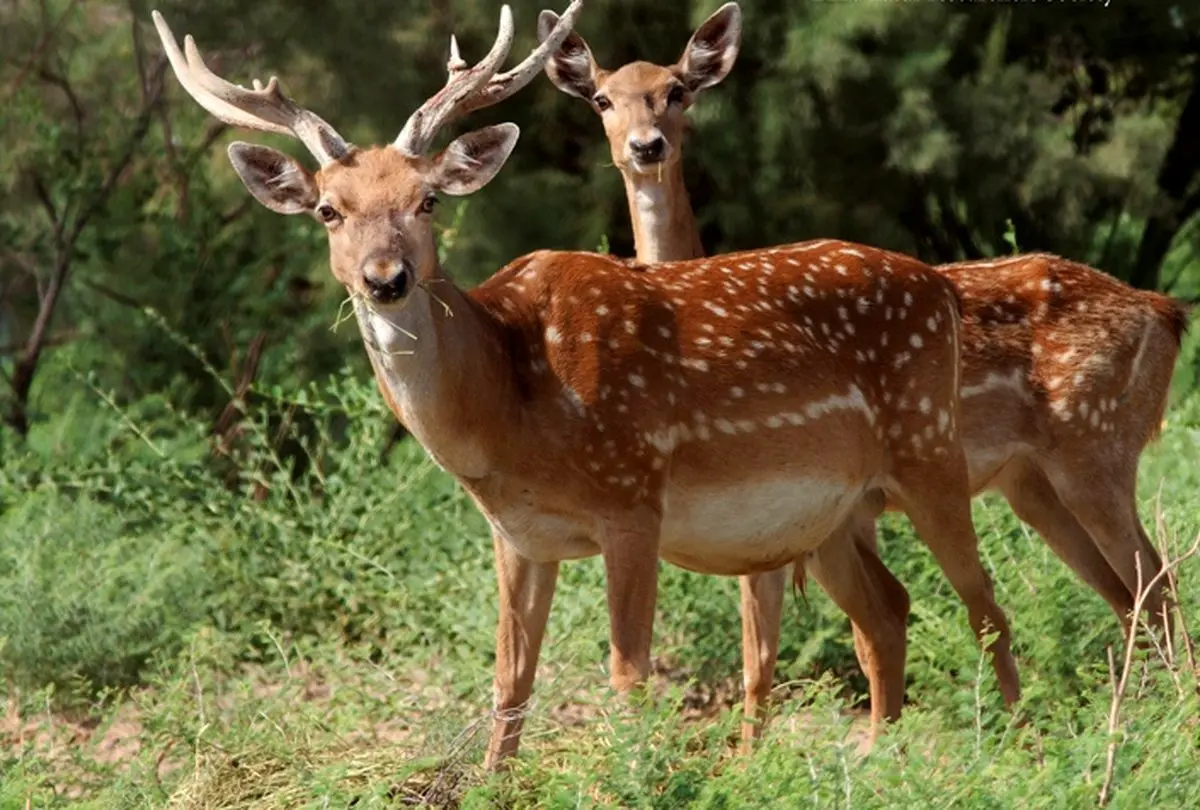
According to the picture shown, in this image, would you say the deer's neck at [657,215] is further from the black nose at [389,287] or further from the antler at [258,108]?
the black nose at [389,287]

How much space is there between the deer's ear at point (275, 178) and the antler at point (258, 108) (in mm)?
69

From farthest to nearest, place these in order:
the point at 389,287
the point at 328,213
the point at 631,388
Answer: the point at 631,388
the point at 328,213
the point at 389,287

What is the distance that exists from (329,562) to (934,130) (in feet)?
15.5

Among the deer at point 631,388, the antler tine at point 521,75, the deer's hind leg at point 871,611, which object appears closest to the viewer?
the deer at point 631,388

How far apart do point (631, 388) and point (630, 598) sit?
0.60 m

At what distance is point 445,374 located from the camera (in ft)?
21.1

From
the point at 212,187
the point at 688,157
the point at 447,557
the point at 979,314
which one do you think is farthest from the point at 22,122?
the point at 979,314

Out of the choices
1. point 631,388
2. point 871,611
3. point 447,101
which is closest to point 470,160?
point 447,101

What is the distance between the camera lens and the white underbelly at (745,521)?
22.6 feet

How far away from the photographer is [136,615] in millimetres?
8992

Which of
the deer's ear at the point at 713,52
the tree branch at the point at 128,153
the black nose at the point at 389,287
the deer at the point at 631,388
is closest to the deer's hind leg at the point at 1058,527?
the deer at the point at 631,388

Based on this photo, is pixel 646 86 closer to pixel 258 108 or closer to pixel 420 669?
pixel 420 669

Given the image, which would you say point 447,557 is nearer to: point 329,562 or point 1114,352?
point 329,562

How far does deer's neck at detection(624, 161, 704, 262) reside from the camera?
8.51 meters
